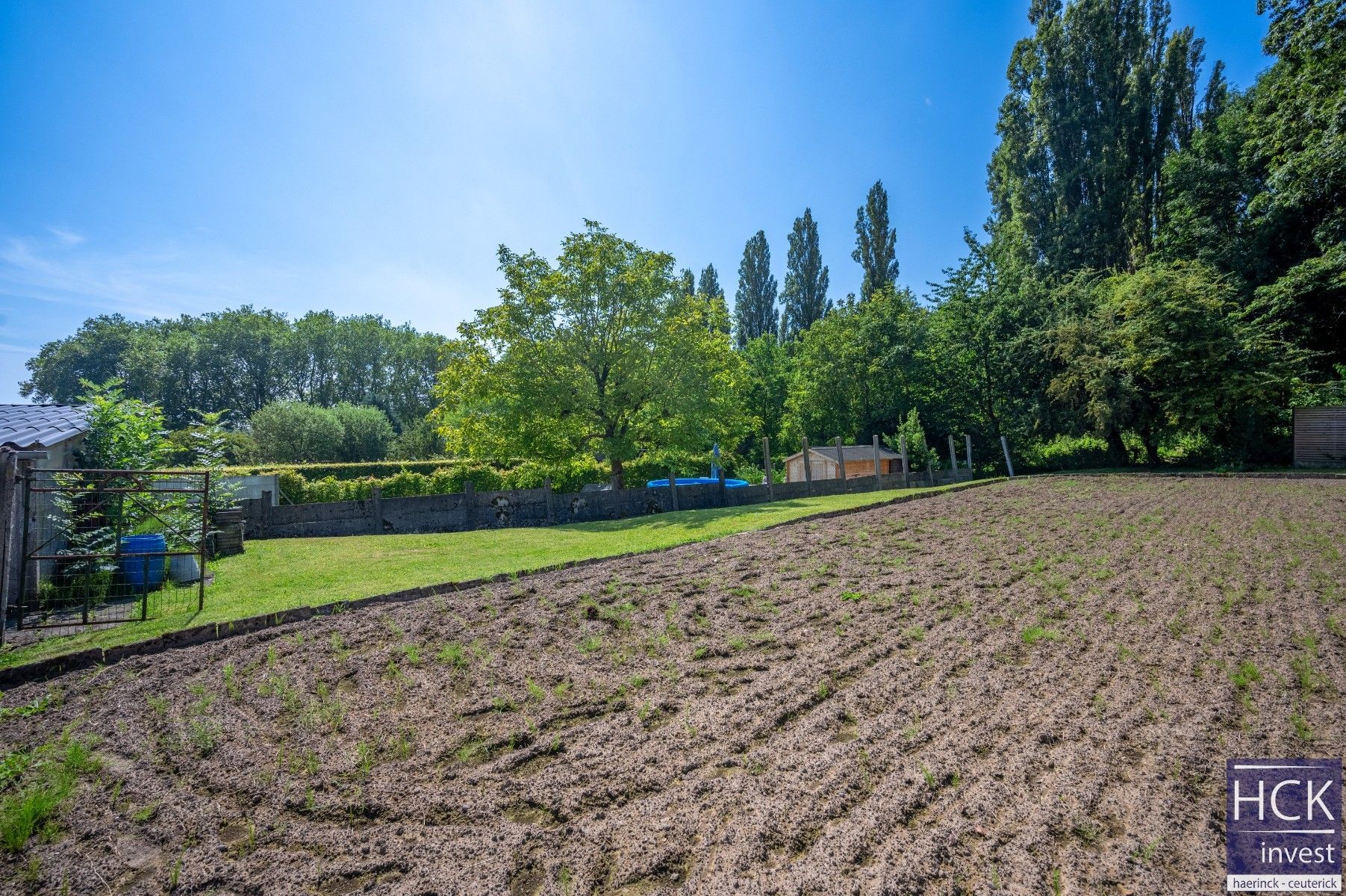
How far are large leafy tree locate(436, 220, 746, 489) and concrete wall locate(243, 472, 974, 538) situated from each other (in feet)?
6.26

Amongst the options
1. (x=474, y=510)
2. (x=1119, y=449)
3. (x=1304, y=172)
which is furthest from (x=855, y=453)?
(x=474, y=510)

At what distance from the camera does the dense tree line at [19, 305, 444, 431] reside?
50188mm

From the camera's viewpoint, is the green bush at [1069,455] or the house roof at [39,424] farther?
the green bush at [1069,455]

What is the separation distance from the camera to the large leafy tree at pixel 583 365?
59.7 feet

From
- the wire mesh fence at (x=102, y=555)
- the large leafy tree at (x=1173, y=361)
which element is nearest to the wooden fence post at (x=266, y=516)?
the wire mesh fence at (x=102, y=555)

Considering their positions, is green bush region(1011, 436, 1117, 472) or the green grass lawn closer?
the green grass lawn

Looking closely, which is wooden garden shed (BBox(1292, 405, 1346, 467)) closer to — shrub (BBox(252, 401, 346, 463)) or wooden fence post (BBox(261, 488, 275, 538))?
wooden fence post (BBox(261, 488, 275, 538))

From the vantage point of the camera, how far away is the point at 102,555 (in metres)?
5.77

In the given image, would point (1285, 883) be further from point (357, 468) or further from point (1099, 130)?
point (1099, 130)

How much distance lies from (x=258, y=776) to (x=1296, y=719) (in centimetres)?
624

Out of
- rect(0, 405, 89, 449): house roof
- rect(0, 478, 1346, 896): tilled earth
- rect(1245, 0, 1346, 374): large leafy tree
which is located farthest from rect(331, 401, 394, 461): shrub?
rect(1245, 0, 1346, 374): large leafy tree

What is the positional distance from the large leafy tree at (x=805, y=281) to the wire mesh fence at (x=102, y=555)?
1688 inches

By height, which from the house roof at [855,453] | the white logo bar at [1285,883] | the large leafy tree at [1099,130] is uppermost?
the large leafy tree at [1099,130]

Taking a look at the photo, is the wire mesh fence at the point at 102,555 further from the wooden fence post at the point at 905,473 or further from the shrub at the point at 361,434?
the shrub at the point at 361,434
